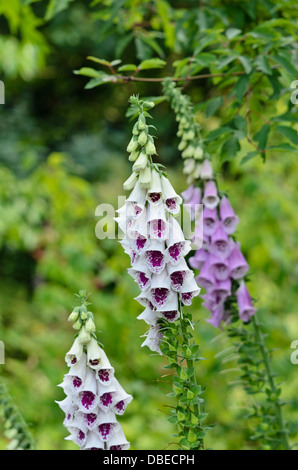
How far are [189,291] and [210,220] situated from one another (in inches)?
19.3

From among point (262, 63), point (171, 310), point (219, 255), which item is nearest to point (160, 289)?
point (171, 310)

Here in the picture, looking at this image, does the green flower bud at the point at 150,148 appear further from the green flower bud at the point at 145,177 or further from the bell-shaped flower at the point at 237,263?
the bell-shaped flower at the point at 237,263

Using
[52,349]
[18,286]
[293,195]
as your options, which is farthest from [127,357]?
[18,286]

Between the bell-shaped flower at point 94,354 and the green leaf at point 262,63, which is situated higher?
the green leaf at point 262,63

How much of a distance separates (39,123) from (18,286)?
2452 millimetres

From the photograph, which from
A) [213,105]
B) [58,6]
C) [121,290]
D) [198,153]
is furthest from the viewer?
[121,290]

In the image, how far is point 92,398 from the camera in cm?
103

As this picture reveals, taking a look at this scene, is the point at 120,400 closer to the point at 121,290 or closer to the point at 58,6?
the point at 58,6

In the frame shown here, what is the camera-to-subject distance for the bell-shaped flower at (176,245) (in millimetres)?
1032

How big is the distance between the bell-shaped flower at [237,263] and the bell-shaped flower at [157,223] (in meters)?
0.50

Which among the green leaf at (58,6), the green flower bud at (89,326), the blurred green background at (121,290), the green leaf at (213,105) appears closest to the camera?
the green flower bud at (89,326)

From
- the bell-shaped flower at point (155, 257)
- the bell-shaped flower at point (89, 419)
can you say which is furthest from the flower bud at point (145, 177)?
the bell-shaped flower at point (89, 419)

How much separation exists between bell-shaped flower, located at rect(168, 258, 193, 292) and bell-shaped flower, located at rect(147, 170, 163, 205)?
0.13 metres
